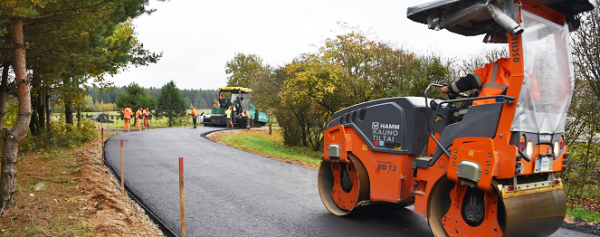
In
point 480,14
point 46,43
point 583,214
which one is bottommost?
point 583,214

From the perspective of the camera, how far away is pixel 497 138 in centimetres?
398

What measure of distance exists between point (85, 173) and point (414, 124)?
7818 mm

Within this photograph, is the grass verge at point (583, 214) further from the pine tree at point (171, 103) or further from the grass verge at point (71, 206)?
the pine tree at point (171, 103)

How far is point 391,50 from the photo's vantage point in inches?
634

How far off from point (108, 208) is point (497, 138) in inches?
225

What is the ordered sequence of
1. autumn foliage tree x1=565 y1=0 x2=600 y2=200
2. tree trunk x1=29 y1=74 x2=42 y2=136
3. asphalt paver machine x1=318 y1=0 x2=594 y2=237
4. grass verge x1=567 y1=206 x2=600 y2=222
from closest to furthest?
asphalt paver machine x1=318 y1=0 x2=594 y2=237 < grass verge x1=567 y1=206 x2=600 y2=222 < autumn foliage tree x1=565 y1=0 x2=600 y2=200 < tree trunk x1=29 y1=74 x2=42 y2=136

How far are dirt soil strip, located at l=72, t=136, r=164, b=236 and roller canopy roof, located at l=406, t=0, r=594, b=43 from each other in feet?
14.2

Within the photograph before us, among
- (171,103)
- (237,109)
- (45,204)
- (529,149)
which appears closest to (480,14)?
(529,149)

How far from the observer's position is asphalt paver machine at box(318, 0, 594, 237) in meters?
3.92

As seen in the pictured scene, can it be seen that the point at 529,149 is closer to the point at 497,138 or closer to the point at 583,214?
the point at 497,138

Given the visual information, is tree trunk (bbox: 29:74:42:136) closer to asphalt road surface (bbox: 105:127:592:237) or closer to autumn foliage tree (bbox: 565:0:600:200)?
asphalt road surface (bbox: 105:127:592:237)

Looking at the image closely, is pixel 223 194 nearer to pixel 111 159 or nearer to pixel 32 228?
pixel 32 228

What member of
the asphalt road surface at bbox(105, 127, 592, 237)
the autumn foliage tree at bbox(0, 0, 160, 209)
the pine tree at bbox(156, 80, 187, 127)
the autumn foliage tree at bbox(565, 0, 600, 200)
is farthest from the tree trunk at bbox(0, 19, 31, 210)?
the pine tree at bbox(156, 80, 187, 127)

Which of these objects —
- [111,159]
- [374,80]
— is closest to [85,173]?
[111,159]
